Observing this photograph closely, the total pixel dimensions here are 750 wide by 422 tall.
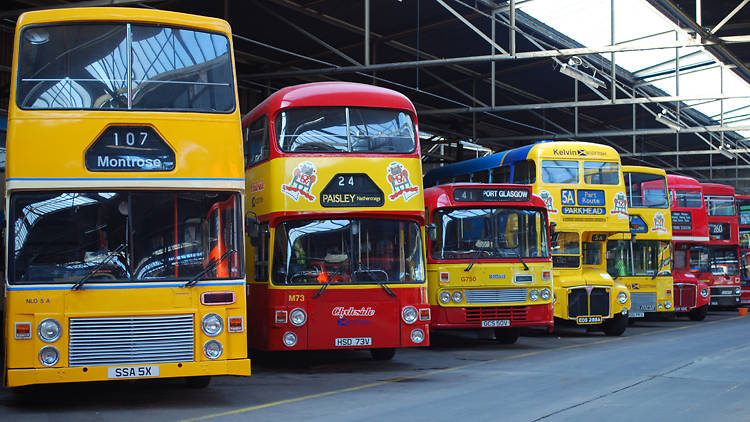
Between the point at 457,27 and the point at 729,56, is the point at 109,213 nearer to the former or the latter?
the point at 457,27

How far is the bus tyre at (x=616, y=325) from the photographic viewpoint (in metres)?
20.6

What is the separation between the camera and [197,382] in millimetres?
11344

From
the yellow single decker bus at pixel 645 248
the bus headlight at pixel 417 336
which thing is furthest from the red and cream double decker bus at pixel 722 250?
the bus headlight at pixel 417 336

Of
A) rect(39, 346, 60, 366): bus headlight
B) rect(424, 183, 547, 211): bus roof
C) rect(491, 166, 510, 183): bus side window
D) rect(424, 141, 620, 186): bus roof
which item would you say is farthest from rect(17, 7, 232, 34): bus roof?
rect(491, 166, 510, 183): bus side window

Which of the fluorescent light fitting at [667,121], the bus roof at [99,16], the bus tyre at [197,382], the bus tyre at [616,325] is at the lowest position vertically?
the bus tyre at [616,325]

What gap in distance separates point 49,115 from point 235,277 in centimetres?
255

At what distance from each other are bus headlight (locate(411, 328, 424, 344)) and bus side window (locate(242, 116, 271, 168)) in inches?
130

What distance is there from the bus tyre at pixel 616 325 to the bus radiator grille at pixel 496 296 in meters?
4.74

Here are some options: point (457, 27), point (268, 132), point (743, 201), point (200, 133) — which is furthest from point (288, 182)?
point (743, 201)

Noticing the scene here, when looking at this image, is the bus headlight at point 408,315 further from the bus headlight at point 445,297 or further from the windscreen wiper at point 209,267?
the windscreen wiper at point 209,267

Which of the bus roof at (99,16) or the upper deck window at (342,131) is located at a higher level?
the bus roof at (99,16)

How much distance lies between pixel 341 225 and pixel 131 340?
14.0ft

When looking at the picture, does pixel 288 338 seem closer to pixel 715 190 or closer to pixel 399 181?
pixel 399 181

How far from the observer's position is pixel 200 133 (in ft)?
32.9
